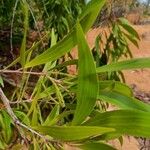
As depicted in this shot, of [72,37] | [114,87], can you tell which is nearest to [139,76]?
[114,87]

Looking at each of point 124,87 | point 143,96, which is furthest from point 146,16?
point 124,87

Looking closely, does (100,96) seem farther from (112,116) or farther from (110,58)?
(110,58)

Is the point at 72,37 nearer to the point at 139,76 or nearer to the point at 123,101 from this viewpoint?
the point at 123,101

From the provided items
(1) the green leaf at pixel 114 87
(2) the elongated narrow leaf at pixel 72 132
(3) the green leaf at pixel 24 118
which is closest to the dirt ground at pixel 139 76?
(3) the green leaf at pixel 24 118

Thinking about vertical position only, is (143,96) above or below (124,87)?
below

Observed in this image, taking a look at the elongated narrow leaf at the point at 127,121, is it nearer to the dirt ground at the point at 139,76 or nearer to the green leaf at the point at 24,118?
the green leaf at the point at 24,118

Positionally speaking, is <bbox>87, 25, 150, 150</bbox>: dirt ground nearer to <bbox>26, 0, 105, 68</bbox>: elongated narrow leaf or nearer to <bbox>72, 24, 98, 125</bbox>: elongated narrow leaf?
<bbox>26, 0, 105, 68</bbox>: elongated narrow leaf
